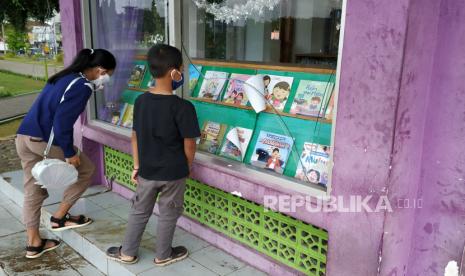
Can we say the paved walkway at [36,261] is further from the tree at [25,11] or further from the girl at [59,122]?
the tree at [25,11]

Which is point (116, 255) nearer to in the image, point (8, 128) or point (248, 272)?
point (248, 272)

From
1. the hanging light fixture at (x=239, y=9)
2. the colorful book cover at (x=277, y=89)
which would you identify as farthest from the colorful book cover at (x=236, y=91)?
the hanging light fixture at (x=239, y=9)

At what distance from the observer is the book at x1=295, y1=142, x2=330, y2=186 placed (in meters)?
2.42

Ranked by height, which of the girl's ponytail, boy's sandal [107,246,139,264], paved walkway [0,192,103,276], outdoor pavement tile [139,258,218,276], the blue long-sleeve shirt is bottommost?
paved walkway [0,192,103,276]

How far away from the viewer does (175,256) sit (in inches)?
111

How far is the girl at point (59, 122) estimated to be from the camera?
2.73 meters

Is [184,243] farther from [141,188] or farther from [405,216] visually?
[405,216]

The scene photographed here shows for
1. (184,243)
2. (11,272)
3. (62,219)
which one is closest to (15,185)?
(62,219)

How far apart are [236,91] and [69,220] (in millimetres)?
1782

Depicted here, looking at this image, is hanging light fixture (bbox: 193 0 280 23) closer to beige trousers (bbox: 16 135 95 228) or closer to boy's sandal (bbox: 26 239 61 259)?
beige trousers (bbox: 16 135 95 228)

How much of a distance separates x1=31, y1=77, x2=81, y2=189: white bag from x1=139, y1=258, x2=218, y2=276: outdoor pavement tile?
0.90 meters

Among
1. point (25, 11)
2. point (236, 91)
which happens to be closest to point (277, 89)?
point (236, 91)

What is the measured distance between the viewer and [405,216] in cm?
203

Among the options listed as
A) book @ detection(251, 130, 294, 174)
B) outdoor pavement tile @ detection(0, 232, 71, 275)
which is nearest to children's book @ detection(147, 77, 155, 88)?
book @ detection(251, 130, 294, 174)
